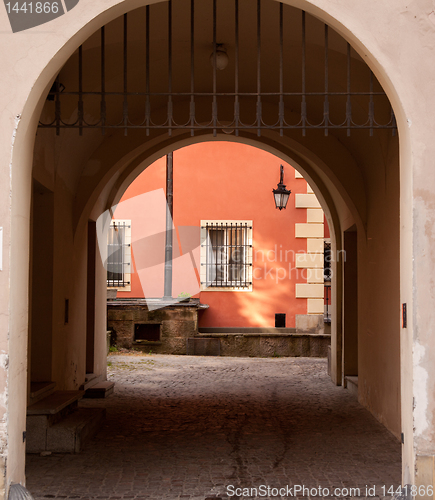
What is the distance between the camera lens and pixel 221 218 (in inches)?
619

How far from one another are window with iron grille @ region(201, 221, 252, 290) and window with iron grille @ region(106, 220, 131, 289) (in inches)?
82.8

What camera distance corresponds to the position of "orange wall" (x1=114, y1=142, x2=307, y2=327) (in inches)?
610

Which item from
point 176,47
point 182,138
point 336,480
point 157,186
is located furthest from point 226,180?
point 336,480

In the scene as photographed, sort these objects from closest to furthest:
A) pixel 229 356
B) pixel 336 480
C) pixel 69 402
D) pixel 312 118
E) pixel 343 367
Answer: pixel 336 480, pixel 69 402, pixel 312 118, pixel 343 367, pixel 229 356

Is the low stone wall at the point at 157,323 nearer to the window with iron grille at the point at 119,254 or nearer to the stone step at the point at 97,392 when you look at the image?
the window with iron grille at the point at 119,254

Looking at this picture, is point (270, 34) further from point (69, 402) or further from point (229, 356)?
point (229, 356)

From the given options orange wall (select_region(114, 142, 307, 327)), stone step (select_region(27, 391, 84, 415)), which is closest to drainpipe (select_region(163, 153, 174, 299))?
orange wall (select_region(114, 142, 307, 327))

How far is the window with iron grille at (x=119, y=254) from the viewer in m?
15.8

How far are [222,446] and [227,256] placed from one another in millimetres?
10217

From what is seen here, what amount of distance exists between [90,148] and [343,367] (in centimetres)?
525

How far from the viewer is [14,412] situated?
11.6 ft

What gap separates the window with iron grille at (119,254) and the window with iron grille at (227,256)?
210cm

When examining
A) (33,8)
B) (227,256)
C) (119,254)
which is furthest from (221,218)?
(33,8)

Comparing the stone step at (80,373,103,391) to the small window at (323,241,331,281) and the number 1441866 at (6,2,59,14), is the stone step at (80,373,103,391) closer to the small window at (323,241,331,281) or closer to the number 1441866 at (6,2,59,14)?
the number 1441866 at (6,2,59,14)
